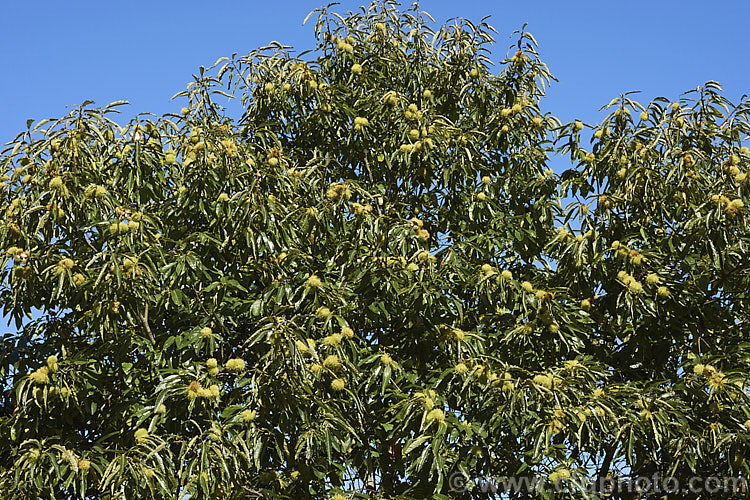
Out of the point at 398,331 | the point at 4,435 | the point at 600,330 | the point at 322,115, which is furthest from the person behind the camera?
the point at 322,115

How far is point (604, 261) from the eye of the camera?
17.5 feet

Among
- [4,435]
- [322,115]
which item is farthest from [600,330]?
[4,435]

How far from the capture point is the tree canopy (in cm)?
440

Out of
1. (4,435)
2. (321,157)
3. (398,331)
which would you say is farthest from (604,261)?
(4,435)

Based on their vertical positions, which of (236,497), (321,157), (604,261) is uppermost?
(321,157)

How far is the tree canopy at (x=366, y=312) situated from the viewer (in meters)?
4.40

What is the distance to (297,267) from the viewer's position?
5.45 m

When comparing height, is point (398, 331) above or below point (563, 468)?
above

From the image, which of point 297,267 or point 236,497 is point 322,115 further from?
point 236,497

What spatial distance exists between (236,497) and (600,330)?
2.82 meters

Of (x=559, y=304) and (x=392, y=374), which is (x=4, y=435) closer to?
(x=392, y=374)

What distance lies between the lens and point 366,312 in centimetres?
501

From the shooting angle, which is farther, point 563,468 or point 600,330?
point 600,330

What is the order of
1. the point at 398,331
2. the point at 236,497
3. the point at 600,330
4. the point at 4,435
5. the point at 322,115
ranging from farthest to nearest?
the point at 322,115
the point at 600,330
the point at 398,331
the point at 4,435
the point at 236,497
